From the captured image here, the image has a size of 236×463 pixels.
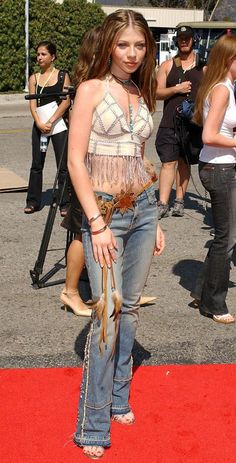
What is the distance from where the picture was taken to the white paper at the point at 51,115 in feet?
24.5

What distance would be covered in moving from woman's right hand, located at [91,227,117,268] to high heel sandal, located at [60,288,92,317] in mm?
1952

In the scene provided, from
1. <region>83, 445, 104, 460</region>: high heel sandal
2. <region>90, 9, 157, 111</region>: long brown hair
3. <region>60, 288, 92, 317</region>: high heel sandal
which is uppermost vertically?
<region>90, 9, 157, 111</region>: long brown hair

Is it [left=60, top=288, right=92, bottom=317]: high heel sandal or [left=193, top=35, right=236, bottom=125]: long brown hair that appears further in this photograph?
[left=60, top=288, right=92, bottom=317]: high heel sandal

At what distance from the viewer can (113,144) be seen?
3223 mm

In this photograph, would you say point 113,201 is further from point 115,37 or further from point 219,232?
point 219,232

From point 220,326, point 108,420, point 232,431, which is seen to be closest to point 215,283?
point 220,326

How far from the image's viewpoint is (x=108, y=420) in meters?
3.33

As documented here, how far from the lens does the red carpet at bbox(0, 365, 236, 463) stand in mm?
3377

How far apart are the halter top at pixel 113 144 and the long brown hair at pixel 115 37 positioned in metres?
0.08

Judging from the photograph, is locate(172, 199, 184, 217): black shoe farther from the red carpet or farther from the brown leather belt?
the brown leather belt

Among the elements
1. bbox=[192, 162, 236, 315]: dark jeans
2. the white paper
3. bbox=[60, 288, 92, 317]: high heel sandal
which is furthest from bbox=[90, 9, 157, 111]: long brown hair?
the white paper

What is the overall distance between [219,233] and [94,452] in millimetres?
1932

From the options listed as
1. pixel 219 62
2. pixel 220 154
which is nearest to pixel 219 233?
pixel 220 154

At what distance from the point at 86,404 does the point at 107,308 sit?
46 centimetres
